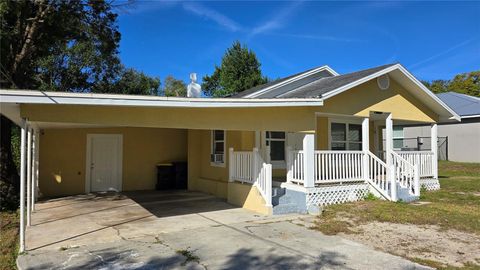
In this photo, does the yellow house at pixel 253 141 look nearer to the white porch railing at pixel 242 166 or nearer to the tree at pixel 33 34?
the white porch railing at pixel 242 166

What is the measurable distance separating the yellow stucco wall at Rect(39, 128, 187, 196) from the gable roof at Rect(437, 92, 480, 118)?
19705 millimetres

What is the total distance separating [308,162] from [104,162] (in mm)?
8002

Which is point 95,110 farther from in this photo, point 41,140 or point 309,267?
point 41,140

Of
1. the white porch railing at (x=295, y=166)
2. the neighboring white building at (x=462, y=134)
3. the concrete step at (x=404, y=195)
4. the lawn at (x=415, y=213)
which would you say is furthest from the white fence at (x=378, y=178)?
the neighboring white building at (x=462, y=134)

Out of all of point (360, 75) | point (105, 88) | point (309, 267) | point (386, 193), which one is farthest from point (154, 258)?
point (105, 88)

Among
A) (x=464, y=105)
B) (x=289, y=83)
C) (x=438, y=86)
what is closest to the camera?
(x=289, y=83)

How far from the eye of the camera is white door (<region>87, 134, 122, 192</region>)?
14.2 metres

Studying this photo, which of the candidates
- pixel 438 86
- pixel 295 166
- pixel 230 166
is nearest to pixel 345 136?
pixel 295 166

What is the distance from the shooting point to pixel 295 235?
764cm

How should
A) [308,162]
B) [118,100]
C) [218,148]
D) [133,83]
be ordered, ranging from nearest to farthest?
[118,100]
[308,162]
[218,148]
[133,83]

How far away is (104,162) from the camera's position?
569 inches

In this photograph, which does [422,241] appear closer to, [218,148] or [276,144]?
[276,144]

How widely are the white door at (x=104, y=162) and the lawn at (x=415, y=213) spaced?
27.3ft

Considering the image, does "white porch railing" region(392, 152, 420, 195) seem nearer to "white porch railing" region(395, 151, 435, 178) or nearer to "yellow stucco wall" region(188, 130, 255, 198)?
"white porch railing" region(395, 151, 435, 178)
